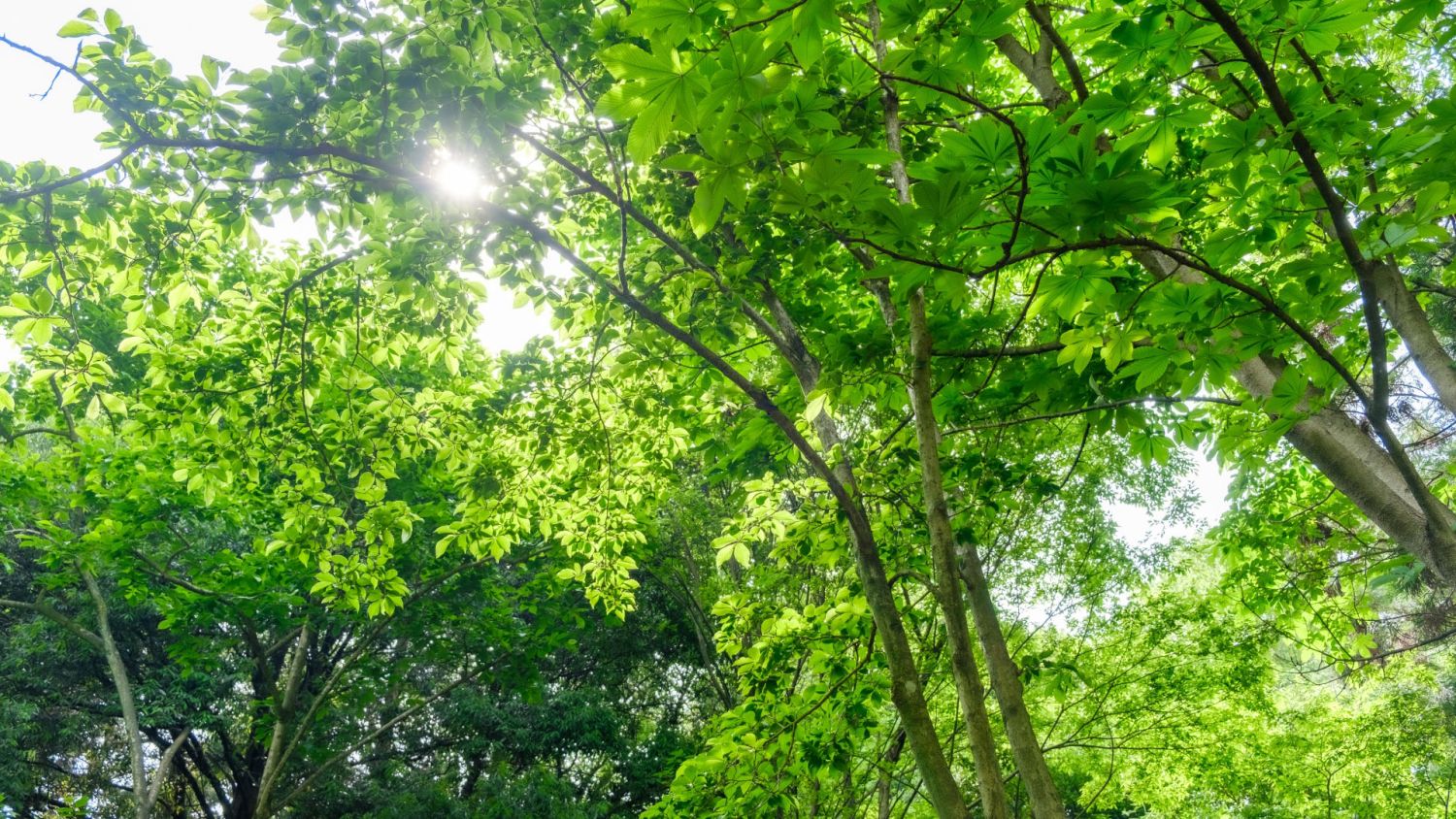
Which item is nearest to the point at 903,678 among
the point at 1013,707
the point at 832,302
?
the point at 1013,707

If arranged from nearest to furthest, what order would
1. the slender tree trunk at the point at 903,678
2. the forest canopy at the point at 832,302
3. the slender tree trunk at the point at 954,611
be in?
the forest canopy at the point at 832,302 < the slender tree trunk at the point at 954,611 < the slender tree trunk at the point at 903,678

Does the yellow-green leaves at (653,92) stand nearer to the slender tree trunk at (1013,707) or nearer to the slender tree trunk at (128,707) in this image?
the slender tree trunk at (1013,707)

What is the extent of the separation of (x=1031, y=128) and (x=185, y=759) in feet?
49.2

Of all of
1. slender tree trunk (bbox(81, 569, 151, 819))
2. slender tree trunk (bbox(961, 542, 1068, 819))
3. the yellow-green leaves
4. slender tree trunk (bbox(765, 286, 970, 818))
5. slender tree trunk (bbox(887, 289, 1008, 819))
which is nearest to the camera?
the yellow-green leaves

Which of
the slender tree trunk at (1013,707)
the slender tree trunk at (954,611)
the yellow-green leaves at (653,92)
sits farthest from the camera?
the slender tree trunk at (1013,707)

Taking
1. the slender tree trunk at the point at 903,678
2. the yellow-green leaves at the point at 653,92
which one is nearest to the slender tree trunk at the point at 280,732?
the slender tree trunk at the point at 903,678

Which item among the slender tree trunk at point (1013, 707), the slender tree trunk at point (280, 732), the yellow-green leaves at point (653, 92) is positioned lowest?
the slender tree trunk at point (1013, 707)

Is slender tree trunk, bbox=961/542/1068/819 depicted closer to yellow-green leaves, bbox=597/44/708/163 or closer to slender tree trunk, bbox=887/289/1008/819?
slender tree trunk, bbox=887/289/1008/819

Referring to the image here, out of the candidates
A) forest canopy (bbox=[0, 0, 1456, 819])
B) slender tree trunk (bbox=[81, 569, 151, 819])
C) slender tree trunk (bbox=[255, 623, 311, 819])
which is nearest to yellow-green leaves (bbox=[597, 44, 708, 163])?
forest canopy (bbox=[0, 0, 1456, 819])

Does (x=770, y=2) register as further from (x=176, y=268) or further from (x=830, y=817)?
(x=830, y=817)

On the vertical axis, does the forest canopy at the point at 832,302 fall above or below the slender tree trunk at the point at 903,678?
above

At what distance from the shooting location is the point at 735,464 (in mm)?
3363

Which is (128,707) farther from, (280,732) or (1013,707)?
(1013,707)

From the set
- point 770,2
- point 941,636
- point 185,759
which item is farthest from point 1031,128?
point 185,759
